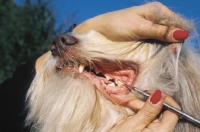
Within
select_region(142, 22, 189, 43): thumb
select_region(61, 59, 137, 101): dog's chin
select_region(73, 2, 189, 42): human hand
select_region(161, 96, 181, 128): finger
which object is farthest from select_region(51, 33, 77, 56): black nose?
select_region(161, 96, 181, 128): finger

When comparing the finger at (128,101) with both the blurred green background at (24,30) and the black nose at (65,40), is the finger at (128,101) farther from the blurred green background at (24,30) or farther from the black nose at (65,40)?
the blurred green background at (24,30)

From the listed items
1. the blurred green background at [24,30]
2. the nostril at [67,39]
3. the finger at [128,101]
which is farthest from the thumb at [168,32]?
the blurred green background at [24,30]

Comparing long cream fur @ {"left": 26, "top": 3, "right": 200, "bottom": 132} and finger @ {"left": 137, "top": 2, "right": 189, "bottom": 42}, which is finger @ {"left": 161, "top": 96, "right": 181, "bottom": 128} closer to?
long cream fur @ {"left": 26, "top": 3, "right": 200, "bottom": 132}

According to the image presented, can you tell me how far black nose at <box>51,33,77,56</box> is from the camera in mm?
2275

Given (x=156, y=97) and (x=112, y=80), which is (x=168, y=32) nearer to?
(x=156, y=97)

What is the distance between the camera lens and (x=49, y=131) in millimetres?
2271

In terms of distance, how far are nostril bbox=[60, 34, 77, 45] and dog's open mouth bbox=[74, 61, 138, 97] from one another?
15cm

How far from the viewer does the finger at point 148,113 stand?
190 cm

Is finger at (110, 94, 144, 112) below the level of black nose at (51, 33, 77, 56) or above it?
below

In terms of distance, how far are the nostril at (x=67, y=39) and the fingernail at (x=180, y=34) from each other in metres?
0.61

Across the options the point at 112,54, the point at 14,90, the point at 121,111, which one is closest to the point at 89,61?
the point at 112,54

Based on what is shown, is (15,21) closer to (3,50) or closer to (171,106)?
(3,50)

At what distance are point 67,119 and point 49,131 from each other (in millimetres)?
165

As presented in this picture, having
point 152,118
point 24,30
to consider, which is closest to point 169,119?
point 152,118
